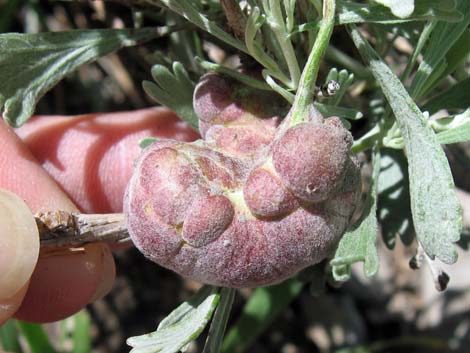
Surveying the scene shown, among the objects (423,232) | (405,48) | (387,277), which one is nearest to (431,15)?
(423,232)

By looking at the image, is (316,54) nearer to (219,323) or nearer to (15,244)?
(219,323)

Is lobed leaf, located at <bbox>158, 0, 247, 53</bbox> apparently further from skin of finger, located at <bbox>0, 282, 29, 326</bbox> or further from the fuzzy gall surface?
skin of finger, located at <bbox>0, 282, 29, 326</bbox>

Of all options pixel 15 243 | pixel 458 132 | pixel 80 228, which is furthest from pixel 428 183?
pixel 15 243

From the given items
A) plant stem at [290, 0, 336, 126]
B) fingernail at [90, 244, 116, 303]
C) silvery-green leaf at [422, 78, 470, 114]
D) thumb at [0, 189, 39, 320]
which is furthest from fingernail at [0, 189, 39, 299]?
silvery-green leaf at [422, 78, 470, 114]

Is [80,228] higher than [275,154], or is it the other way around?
[275,154]

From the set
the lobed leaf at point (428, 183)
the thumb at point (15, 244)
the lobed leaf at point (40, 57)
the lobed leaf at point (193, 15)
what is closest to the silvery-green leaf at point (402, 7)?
the lobed leaf at point (428, 183)

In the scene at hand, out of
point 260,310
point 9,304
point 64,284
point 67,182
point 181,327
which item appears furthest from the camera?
point 260,310
